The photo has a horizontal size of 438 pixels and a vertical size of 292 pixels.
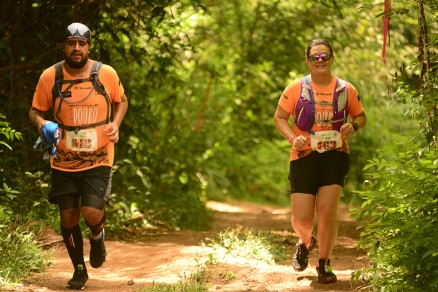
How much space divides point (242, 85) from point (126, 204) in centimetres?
811

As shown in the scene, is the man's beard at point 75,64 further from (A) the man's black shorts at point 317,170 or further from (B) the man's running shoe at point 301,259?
(B) the man's running shoe at point 301,259

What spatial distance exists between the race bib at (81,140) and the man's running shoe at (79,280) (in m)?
1.04

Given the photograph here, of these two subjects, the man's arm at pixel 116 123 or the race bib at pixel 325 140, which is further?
the race bib at pixel 325 140

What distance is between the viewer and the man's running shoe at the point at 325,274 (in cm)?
633

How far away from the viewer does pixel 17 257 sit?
6.76 m

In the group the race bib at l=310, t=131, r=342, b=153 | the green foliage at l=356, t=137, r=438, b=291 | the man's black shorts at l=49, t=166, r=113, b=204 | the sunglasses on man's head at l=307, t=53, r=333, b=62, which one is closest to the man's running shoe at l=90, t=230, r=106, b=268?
the man's black shorts at l=49, t=166, r=113, b=204

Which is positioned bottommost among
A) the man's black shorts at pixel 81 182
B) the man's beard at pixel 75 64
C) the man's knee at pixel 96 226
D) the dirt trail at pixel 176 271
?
the dirt trail at pixel 176 271

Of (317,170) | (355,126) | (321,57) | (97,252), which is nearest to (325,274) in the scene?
(317,170)

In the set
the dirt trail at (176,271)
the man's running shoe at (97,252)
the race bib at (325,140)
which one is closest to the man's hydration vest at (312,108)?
the race bib at (325,140)

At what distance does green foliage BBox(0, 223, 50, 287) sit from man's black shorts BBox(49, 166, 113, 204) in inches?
25.4

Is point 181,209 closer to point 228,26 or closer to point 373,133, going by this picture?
point 373,133

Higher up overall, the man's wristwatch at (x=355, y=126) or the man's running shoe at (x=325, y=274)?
the man's wristwatch at (x=355, y=126)

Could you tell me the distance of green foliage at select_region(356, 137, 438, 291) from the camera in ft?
16.2

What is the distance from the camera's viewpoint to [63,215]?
20.7 ft
